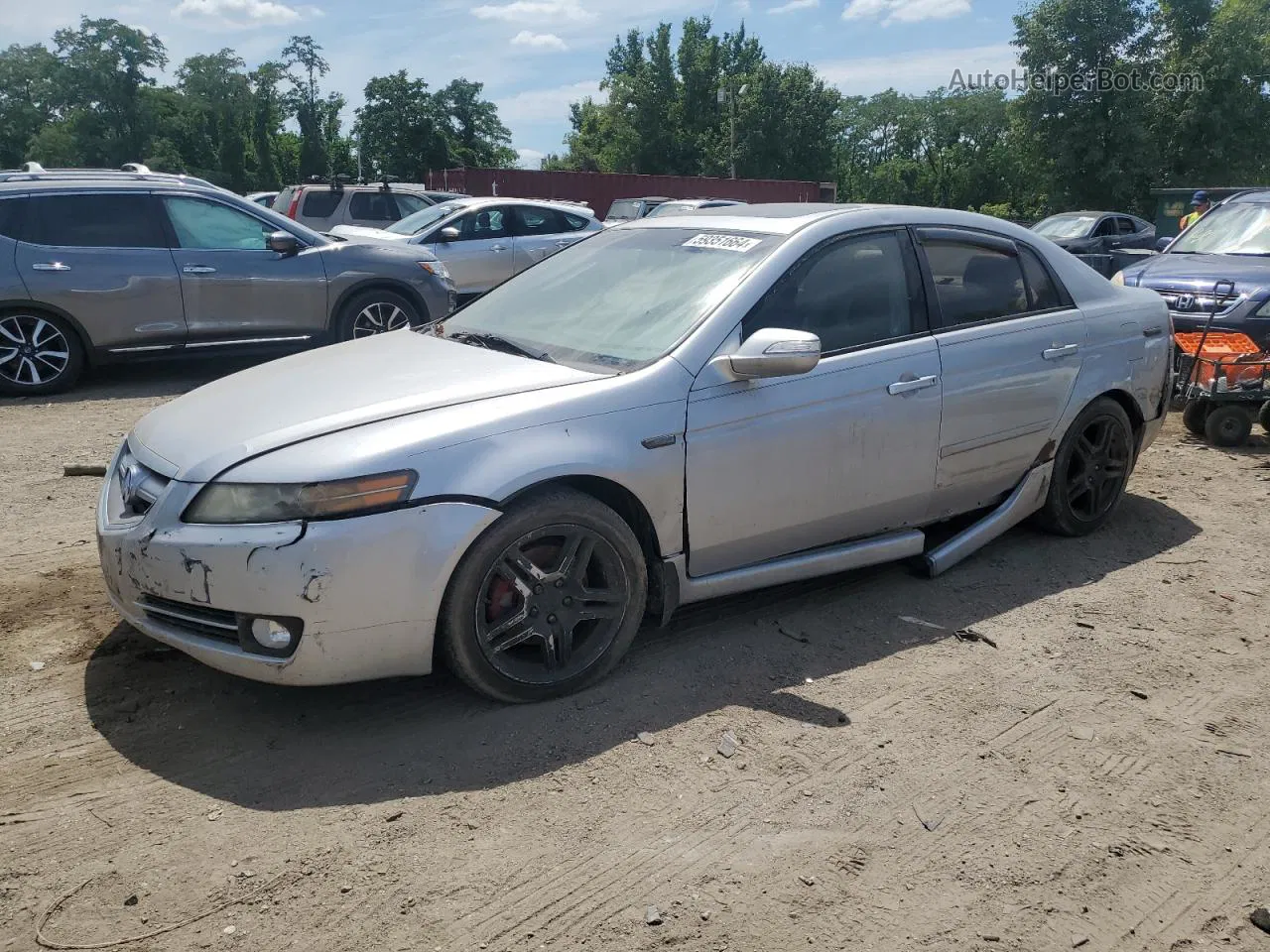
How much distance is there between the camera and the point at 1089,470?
214 inches

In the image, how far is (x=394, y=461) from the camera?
3.33 m

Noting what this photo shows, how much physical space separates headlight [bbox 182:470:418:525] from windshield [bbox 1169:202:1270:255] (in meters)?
8.76

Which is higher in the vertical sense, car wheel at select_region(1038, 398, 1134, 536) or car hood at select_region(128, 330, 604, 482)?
car hood at select_region(128, 330, 604, 482)

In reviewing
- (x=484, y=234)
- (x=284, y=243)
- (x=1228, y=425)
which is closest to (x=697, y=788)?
(x=1228, y=425)

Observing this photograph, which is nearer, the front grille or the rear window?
the front grille

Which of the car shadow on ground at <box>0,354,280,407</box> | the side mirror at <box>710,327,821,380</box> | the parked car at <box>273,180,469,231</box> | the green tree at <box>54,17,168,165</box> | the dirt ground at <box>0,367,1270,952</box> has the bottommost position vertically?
the dirt ground at <box>0,367,1270,952</box>

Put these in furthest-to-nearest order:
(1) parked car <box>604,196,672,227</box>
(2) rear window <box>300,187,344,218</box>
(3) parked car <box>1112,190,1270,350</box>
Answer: (1) parked car <box>604,196,672,227</box>, (2) rear window <box>300,187,344,218</box>, (3) parked car <box>1112,190,1270,350</box>

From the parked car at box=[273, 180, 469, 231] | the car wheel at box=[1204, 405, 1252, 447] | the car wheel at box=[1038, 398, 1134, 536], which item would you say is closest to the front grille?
the car wheel at box=[1038, 398, 1134, 536]

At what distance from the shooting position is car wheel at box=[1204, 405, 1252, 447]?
307 inches

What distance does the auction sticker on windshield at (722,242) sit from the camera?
14.5ft

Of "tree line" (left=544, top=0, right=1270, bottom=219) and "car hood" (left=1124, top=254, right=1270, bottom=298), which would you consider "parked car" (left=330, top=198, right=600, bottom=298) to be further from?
"tree line" (left=544, top=0, right=1270, bottom=219)

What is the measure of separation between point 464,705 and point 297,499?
914mm

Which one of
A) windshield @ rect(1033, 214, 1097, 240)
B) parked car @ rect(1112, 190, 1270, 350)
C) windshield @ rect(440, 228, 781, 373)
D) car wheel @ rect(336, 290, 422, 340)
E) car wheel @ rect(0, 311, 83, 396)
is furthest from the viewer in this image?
windshield @ rect(1033, 214, 1097, 240)

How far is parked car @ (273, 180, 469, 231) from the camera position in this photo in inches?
686
